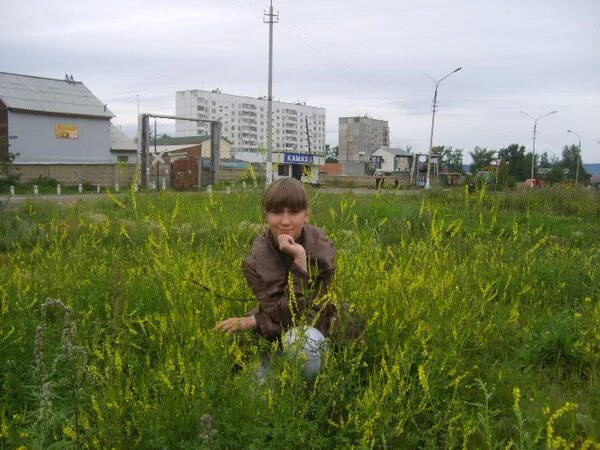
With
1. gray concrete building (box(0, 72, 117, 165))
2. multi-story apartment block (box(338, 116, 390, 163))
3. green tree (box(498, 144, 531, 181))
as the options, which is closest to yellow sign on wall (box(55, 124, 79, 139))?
gray concrete building (box(0, 72, 117, 165))

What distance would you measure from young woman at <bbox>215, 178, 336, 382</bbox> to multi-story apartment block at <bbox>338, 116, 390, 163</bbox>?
317 ft

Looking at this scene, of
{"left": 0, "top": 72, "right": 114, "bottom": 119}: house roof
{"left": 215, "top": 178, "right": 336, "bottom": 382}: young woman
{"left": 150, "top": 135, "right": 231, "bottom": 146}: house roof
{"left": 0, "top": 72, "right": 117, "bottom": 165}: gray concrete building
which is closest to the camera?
{"left": 215, "top": 178, "right": 336, "bottom": 382}: young woman

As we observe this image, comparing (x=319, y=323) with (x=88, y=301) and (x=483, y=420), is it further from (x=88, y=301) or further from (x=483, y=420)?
(x=88, y=301)

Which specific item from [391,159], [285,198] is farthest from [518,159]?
[285,198]

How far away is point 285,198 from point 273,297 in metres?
0.46

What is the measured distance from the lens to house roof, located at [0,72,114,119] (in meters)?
36.9

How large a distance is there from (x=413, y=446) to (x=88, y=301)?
211cm

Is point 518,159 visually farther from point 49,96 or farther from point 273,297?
point 273,297

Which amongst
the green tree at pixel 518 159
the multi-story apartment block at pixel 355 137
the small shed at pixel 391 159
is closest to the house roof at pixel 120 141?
the small shed at pixel 391 159

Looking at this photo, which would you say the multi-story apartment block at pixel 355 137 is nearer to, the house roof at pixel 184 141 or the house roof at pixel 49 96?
the house roof at pixel 184 141

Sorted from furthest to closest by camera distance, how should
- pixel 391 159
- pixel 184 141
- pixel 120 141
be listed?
pixel 391 159 → pixel 184 141 → pixel 120 141

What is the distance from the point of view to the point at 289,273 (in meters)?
2.70

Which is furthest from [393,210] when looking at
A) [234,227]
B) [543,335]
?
[543,335]

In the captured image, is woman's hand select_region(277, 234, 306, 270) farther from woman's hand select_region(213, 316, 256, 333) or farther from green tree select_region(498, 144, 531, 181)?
green tree select_region(498, 144, 531, 181)
